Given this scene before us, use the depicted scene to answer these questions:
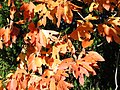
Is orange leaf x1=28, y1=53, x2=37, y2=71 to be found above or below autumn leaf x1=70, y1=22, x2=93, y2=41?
below

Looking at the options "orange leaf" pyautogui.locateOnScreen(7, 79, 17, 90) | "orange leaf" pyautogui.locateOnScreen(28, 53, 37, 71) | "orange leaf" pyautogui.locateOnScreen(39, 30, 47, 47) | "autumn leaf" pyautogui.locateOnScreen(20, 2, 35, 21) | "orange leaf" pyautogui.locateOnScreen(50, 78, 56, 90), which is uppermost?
"autumn leaf" pyautogui.locateOnScreen(20, 2, 35, 21)

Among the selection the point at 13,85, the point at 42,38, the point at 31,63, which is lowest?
Result: the point at 13,85

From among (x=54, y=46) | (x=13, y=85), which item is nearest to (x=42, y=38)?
(x=54, y=46)

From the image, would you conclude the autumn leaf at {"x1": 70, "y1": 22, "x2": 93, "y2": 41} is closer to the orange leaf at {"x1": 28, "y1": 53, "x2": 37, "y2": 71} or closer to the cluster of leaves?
the cluster of leaves

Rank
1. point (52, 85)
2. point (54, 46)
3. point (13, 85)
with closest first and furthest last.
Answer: point (52, 85), point (13, 85), point (54, 46)

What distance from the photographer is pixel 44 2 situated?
176 centimetres

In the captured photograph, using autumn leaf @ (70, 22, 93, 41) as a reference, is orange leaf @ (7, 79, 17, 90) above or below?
below

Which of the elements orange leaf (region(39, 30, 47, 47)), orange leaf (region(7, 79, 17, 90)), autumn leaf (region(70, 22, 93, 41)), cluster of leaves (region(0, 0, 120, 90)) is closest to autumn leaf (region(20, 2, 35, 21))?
cluster of leaves (region(0, 0, 120, 90))

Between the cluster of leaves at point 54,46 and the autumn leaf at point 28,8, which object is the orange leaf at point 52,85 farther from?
the autumn leaf at point 28,8

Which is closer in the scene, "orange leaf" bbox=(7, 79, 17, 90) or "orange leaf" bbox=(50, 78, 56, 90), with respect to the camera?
"orange leaf" bbox=(50, 78, 56, 90)

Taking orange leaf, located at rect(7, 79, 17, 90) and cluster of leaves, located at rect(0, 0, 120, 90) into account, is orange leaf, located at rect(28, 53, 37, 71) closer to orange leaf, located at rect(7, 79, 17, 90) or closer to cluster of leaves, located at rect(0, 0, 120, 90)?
cluster of leaves, located at rect(0, 0, 120, 90)

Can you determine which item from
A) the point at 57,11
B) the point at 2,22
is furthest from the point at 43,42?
the point at 2,22

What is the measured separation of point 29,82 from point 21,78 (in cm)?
7

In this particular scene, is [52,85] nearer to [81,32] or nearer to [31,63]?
[31,63]
